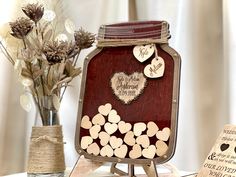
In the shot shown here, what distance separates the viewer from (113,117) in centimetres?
101

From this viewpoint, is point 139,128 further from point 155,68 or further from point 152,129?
point 155,68

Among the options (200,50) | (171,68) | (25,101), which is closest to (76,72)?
(25,101)

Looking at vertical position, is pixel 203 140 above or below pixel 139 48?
below

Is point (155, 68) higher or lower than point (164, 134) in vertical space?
higher

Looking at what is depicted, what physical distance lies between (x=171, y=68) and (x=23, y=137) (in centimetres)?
69

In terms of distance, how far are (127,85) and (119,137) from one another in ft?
0.41

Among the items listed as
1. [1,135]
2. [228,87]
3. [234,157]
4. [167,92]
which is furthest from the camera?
[1,135]

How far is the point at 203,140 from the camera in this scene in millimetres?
1342

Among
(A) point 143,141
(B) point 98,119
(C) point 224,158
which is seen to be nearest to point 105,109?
(B) point 98,119

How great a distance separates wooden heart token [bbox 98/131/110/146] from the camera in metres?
1.01

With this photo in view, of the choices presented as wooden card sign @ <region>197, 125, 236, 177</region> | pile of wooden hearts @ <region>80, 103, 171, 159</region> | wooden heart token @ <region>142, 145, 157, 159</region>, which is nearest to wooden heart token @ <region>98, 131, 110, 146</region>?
pile of wooden hearts @ <region>80, 103, 171, 159</region>

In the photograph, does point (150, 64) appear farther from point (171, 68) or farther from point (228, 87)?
point (228, 87)

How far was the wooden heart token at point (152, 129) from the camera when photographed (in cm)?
95

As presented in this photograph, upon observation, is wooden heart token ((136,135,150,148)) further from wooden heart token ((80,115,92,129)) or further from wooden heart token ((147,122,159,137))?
wooden heart token ((80,115,92,129))
